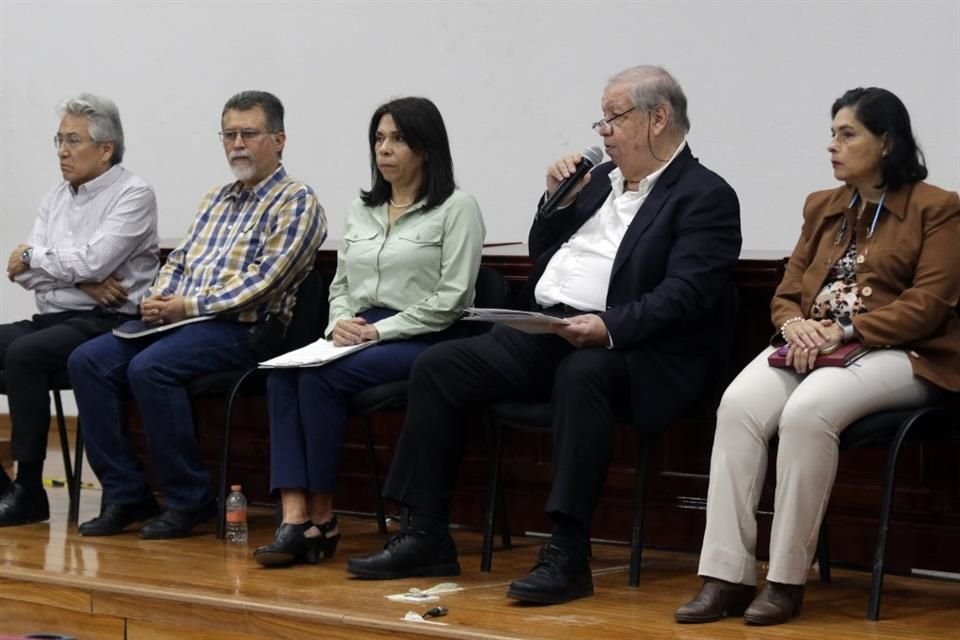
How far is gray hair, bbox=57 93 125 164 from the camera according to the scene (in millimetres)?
4605

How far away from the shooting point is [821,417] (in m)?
3.13

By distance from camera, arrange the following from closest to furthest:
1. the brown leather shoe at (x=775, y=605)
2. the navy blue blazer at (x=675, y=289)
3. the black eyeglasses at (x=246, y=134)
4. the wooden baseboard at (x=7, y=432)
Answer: the brown leather shoe at (x=775, y=605), the navy blue blazer at (x=675, y=289), the black eyeglasses at (x=246, y=134), the wooden baseboard at (x=7, y=432)

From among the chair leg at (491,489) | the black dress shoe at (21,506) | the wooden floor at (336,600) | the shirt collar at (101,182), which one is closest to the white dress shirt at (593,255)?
the chair leg at (491,489)

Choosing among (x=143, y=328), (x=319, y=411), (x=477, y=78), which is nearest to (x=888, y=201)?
(x=319, y=411)

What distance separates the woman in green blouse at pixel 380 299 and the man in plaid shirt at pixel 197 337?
20 cm

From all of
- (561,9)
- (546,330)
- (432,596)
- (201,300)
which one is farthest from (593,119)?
(432,596)

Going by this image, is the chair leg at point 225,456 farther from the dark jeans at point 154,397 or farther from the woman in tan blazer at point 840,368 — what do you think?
the woman in tan blazer at point 840,368

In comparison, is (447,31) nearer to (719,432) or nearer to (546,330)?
(546,330)

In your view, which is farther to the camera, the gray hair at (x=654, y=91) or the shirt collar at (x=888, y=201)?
the gray hair at (x=654, y=91)

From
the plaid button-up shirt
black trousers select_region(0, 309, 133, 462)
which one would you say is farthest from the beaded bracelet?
black trousers select_region(0, 309, 133, 462)

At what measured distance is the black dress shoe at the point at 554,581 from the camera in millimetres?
3309

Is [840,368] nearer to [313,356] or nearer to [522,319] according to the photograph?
[522,319]

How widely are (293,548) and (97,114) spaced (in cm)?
156

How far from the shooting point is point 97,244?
4488 millimetres
